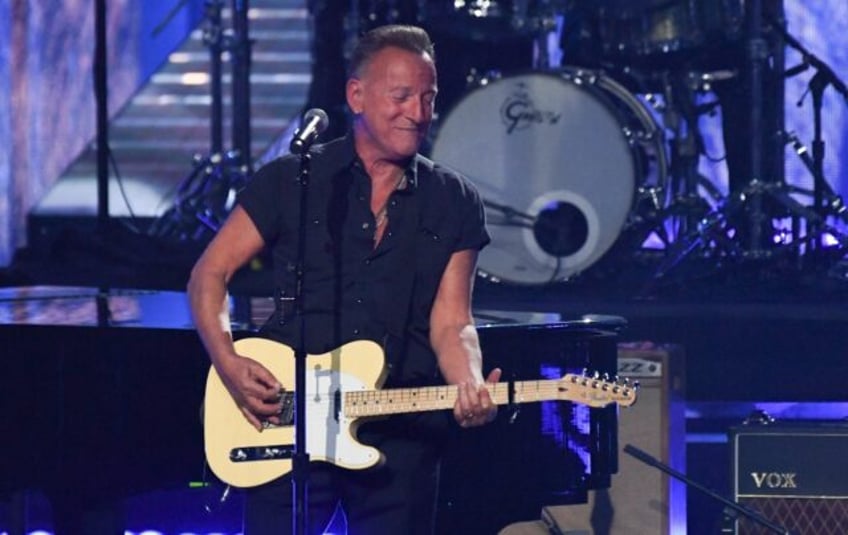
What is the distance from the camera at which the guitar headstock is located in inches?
181

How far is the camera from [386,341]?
452 centimetres

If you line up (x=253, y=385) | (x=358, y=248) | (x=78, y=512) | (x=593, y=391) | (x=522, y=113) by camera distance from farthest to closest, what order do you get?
(x=522, y=113) < (x=78, y=512) < (x=593, y=391) < (x=358, y=248) < (x=253, y=385)

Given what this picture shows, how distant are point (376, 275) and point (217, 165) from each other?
18.7 ft

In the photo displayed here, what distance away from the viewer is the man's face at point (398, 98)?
4422 mm

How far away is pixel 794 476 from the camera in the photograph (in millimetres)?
6176

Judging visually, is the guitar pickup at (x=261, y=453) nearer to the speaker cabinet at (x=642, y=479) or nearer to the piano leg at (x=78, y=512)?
the piano leg at (x=78, y=512)

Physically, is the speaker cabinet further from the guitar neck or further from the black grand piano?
the guitar neck

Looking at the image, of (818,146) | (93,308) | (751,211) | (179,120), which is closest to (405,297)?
(93,308)

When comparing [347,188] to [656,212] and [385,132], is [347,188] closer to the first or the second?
[385,132]

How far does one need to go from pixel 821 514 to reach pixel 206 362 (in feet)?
7.57

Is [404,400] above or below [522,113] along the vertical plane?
below

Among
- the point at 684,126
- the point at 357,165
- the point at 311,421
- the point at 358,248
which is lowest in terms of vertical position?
the point at 311,421

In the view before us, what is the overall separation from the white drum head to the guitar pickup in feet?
13.7

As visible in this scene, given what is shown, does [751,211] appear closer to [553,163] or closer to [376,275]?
[553,163]
